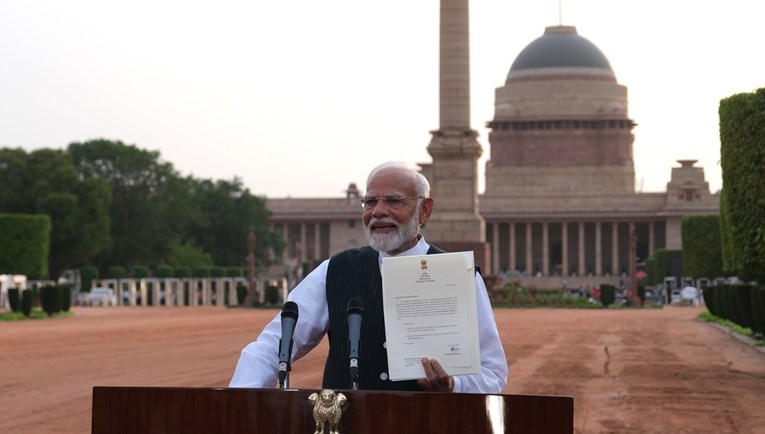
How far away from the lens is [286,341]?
6.24 m

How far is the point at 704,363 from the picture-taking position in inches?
1185

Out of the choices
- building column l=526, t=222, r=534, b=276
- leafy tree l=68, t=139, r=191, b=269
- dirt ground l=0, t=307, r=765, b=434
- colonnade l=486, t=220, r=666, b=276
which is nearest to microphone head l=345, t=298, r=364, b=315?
dirt ground l=0, t=307, r=765, b=434

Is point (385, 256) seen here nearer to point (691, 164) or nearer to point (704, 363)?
point (704, 363)

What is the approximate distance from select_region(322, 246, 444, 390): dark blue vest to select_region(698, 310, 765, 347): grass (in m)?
30.8

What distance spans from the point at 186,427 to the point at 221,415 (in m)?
0.12

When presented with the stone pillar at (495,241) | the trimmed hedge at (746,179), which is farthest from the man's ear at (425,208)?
the stone pillar at (495,241)

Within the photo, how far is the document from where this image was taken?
6.16 meters

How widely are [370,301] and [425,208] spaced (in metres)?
0.52

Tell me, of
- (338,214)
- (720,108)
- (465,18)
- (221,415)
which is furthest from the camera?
(338,214)

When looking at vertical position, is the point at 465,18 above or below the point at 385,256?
above

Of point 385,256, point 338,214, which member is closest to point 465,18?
point 385,256

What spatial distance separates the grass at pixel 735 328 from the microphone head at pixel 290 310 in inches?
1228

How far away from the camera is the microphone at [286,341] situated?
6.06 metres

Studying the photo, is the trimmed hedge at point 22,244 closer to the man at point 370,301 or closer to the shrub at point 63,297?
Result: the shrub at point 63,297
